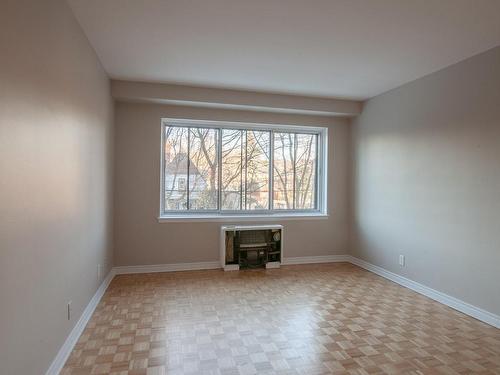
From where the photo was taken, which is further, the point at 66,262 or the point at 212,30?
the point at 212,30

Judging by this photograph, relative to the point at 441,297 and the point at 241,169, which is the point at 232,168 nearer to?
the point at 241,169

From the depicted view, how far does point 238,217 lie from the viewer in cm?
464

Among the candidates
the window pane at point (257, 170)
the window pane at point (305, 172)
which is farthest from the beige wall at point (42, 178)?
the window pane at point (305, 172)

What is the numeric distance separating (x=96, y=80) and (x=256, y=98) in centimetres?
202

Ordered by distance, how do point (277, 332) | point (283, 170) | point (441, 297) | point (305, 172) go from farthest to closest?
point (305, 172) < point (283, 170) < point (441, 297) < point (277, 332)

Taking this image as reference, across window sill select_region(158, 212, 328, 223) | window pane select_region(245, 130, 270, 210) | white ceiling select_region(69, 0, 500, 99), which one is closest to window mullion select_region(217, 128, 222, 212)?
window sill select_region(158, 212, 328, 223)

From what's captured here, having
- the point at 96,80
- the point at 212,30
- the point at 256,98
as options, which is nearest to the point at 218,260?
the point at 256,98

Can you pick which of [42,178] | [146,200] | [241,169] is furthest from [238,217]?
[42,178]

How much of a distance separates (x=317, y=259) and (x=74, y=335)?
11.5 feet

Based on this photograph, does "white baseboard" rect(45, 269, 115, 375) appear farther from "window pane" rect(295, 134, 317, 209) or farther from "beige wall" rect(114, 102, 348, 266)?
"window pane" rect(295, 134, 317, 209)

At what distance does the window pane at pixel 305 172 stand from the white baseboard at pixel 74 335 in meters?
3.10

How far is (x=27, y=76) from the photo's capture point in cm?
160

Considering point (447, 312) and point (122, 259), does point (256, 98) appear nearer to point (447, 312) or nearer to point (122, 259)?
point (122, 259)

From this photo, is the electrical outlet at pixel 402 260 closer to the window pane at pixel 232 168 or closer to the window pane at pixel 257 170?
the window pane at pixel 257 170
